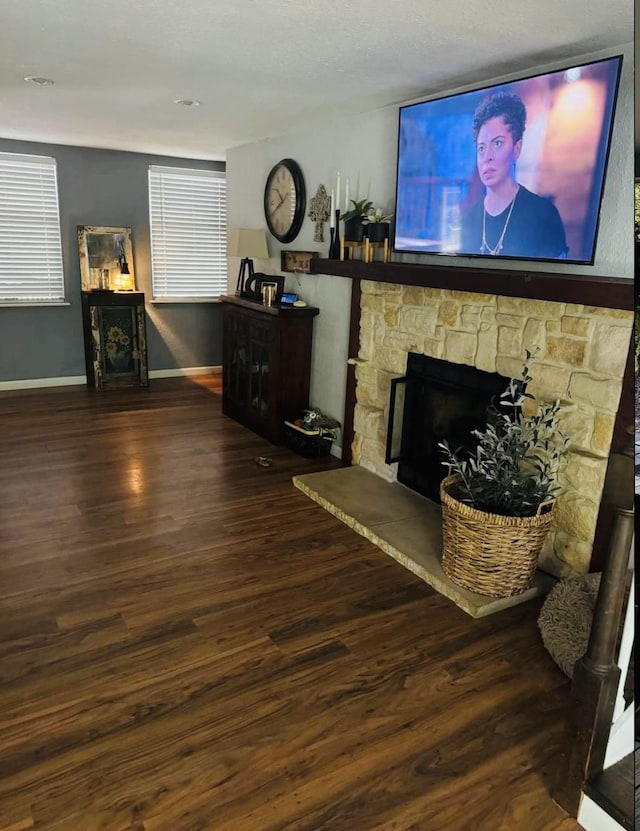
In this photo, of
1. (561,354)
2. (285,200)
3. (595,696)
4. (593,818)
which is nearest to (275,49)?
(561,354)

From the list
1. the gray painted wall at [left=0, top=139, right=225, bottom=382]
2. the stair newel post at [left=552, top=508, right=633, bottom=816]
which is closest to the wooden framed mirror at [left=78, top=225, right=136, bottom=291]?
the gray painted wall at [left=0, top=139, right=225, bottom=382]

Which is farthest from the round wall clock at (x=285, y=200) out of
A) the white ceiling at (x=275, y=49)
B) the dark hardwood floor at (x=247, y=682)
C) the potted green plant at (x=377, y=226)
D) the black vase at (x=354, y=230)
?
the dark hardwood floor at (x=247, y=682)

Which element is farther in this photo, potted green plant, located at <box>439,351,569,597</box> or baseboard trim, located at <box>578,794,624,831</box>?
potted green plant, located at <box>439,351,569,597</box>

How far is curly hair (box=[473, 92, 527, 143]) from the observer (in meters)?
2.67

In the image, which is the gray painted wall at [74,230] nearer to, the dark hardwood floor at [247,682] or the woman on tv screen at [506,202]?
the dark hardwood floor at [247,682]

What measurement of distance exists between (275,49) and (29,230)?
3984 millimetres

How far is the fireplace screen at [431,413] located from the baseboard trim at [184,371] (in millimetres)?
3693

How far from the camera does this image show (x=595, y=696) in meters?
1.65

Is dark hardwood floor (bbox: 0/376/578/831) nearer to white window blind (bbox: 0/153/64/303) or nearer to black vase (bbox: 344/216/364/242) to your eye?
black vase (bbox: 344/216/364/242)

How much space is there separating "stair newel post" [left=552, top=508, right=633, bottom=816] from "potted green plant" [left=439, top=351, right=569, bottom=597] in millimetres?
864

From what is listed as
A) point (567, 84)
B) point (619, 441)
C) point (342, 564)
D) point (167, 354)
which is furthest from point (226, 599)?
point (167, 354)

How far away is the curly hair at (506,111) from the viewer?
105 inches

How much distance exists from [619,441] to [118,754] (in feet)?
6.88

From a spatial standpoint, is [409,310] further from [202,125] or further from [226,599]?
[202,125]
